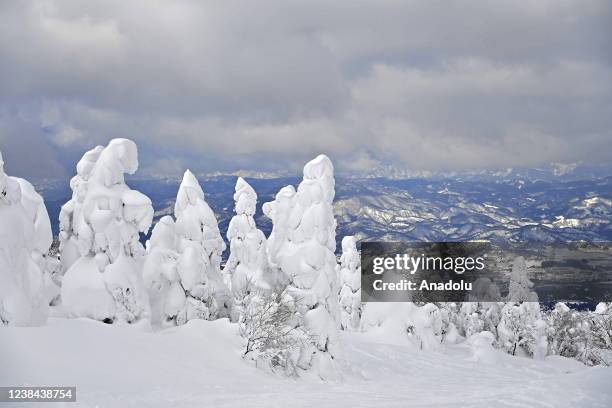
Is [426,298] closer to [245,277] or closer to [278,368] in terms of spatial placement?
[245,277]

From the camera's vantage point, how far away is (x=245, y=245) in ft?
121

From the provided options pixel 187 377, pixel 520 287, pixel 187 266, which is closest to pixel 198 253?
pixel 187 266

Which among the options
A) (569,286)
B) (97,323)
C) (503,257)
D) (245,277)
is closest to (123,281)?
(97,323)

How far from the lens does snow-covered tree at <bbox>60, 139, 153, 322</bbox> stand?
25.0 metres

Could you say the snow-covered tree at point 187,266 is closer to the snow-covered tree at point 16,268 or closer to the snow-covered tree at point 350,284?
the snow-covered tree at point 16,268

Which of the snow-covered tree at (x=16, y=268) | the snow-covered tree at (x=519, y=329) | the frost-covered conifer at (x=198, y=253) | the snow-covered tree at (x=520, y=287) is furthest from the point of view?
the snow-covered tree at (x=520, y=287)

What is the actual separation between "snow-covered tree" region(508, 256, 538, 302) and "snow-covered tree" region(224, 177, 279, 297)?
116ft

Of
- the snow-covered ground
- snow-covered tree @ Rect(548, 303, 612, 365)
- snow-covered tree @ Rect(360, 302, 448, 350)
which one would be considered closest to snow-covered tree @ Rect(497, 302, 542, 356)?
snow-covered tree @ Rect(548, 303, 612, 365)

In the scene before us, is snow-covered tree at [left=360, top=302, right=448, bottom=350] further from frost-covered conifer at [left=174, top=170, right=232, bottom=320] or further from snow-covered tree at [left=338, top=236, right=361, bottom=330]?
frost-covered conifer at [left=174, top=170, right=232, bottom=320]

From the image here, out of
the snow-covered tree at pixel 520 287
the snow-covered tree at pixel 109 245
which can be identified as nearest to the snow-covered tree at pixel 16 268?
the snow-covered tree at pixel 109 245

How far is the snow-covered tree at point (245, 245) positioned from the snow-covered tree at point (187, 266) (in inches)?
81.2

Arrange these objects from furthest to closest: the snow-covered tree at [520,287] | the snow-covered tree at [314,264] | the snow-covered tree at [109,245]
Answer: the snow-covered tree at [520,287]
the snow-covered tree at [314,264]
the snow-covered tree at [109,245]

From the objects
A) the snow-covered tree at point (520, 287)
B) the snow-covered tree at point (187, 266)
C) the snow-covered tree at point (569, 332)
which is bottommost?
the snow-covered tree at point (569, 332)

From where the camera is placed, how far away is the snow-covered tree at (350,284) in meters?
55.4
